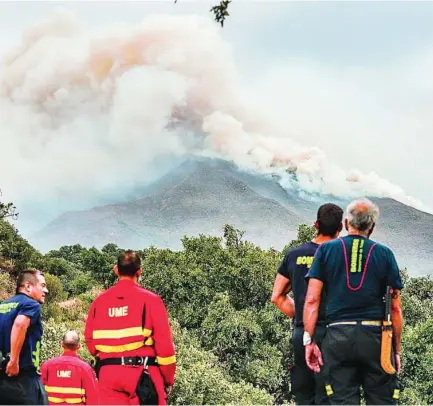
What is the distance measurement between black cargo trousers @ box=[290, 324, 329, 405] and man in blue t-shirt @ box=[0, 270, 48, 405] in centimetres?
240

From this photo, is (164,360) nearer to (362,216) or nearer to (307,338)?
(307,338)

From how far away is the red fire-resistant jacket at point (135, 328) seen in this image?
555 cm

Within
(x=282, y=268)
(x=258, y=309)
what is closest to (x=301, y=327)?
(x=282, y=268)

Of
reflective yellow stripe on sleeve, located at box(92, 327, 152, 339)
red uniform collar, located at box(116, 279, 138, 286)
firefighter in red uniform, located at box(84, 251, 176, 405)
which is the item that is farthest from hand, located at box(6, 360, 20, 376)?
red uniform collar, located at box(116, 279, 138, 286)

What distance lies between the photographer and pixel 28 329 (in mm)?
6074

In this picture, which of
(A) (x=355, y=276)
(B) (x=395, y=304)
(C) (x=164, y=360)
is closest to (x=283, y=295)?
(A) (x=355, y=276)

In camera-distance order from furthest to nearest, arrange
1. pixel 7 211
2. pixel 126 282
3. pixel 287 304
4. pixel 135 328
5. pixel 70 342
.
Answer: pixel 7 211 → pixel 70 342 → pixel 287 304 → pixel 126 282 → pixel 135 328

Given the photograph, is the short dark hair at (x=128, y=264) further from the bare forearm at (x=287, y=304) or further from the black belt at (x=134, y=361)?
the bare forearm at (x=287, y=304)

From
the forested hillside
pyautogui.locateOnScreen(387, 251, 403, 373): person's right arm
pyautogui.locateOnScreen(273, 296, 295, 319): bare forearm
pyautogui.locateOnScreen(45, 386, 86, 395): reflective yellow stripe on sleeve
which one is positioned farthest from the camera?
the forested hillside

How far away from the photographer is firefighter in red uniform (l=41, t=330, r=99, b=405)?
6945 mm

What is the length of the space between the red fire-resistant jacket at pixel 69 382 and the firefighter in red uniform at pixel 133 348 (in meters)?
1.36

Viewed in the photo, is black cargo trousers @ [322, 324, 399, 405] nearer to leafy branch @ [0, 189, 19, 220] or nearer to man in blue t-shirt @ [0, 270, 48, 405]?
man in blue t-shirt @ [0, 270, 48, 405]

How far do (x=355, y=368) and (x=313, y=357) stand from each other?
0.45m

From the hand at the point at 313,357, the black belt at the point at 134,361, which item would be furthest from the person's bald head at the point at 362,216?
the black belt at the point at 134,361
